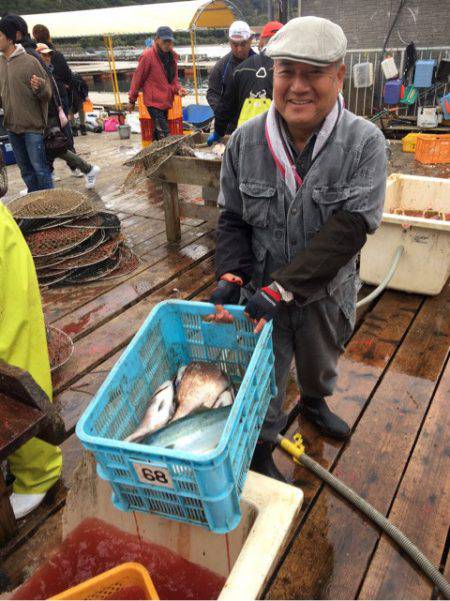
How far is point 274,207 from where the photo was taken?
199cm

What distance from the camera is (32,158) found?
6051mm

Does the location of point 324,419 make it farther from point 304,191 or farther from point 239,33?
point 239,33

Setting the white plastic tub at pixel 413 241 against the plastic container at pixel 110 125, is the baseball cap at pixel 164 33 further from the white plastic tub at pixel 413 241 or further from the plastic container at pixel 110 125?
the white plastic tub at pixel 413 241

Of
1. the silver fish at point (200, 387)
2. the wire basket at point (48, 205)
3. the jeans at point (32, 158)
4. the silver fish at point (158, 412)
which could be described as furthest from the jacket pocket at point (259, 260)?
the jeans at point (32, 158)

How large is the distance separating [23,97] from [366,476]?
582 cm

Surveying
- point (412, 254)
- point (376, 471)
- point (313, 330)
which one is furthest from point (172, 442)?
point (412, 254)

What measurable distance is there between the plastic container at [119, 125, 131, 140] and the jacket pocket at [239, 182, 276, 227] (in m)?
10.2

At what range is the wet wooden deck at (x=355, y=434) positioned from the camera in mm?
2023

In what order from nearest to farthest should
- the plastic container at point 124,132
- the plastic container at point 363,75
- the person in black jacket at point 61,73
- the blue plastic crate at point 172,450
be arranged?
the blue plastic crate at point 172,450, the person in black jacket at point 61,73, the plastic container at point 363,75, the plastic container at point 124,132

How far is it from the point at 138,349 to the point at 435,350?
101 inches

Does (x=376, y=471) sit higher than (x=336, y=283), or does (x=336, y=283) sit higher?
(x=336, y=283)

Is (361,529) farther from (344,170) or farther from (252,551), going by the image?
(344,170)

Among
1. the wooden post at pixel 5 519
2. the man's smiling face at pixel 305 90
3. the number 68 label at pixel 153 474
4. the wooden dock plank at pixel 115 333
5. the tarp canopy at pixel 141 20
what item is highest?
the tarp canopy at pixel 141 20

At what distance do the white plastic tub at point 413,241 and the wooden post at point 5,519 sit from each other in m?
3.31
